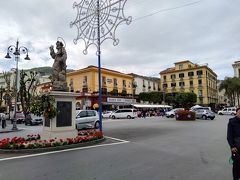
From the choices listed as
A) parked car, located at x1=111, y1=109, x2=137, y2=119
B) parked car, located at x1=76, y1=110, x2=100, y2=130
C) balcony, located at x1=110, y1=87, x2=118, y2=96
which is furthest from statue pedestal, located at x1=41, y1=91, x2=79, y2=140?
balcony, located at x1=110, y1=87, x2=118, y2=96

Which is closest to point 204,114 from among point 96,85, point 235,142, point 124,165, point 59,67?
point 59,67

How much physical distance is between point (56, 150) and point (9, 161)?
185 cm

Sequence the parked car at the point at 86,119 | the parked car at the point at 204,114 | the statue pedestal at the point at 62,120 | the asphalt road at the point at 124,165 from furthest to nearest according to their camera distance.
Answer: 1. the parked car at the point at 204,114
2. the parked car at the point at 86,119
3. the statue pedestal at the point at 62,120
4. the asphalt road at the point at 124,165

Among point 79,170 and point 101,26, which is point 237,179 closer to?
point 79,170

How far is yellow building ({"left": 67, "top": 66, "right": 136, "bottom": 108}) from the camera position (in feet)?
150

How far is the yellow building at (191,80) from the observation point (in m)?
68.9

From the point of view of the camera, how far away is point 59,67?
1105 centimetres


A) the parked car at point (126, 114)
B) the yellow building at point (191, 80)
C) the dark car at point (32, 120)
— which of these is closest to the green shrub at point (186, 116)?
the parked car at point (126, 114)

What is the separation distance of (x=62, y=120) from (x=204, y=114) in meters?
24.1

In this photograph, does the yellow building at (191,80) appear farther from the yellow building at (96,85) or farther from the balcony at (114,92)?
the balcony at (114,92)

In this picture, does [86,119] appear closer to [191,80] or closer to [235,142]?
[235,142]

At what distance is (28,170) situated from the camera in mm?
5926

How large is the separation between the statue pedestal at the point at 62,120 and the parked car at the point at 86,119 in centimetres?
689

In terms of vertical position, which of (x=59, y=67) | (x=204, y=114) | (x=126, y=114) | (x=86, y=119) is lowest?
(x=126, y=114)
